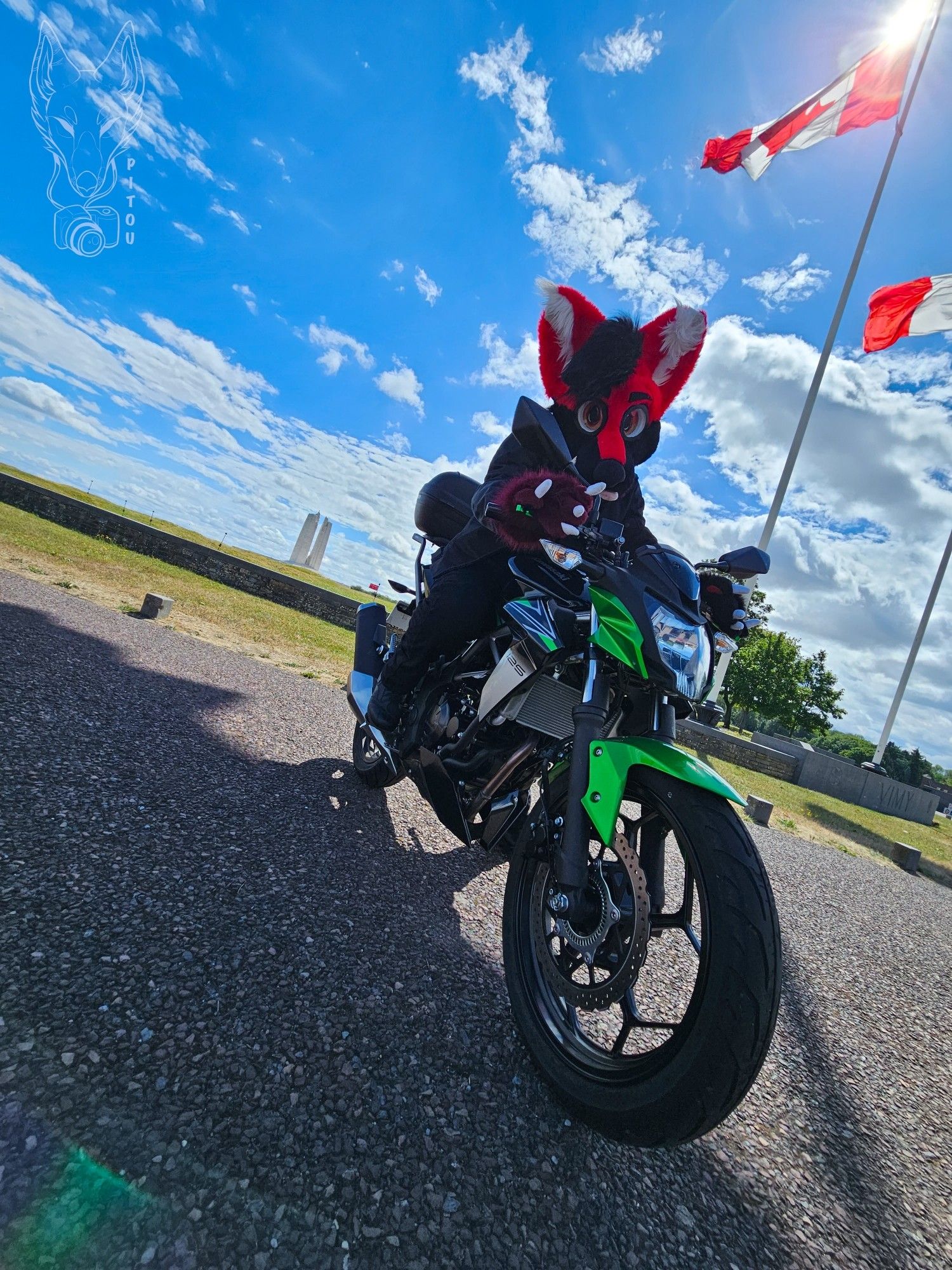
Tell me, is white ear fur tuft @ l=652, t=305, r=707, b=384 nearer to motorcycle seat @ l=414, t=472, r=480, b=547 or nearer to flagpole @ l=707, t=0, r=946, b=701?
motorcycle seat @ l=414, t=472, r=480, b=547

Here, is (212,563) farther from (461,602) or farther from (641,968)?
(641,968)

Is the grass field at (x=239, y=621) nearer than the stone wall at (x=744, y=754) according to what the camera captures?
Yes

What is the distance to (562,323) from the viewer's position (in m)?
2.76

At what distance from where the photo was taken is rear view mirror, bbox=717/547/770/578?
75.6 inches

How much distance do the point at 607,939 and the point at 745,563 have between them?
1249 mm

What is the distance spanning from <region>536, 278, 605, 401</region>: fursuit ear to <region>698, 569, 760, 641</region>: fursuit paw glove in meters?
1.19

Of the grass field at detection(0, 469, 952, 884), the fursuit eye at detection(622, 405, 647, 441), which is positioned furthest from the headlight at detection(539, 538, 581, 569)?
the grass field at detection(0, 469, 952, 884)

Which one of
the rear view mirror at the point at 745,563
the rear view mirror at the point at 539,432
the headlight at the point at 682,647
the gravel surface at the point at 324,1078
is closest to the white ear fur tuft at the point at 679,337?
the rear view mirror at the point at 745,563

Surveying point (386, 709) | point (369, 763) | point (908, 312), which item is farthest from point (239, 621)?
Result: point (908, 312)

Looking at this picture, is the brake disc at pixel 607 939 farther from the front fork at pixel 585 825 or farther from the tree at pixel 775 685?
the tree at pixel 775 685

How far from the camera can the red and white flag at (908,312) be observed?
12.6 meters

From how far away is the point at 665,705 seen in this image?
171cm

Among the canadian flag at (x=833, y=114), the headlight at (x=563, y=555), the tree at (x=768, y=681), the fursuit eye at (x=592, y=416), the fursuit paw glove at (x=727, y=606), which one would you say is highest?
the canadian flag at (x=833, y=114)

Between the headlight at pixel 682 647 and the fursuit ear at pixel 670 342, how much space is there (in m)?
1.57
